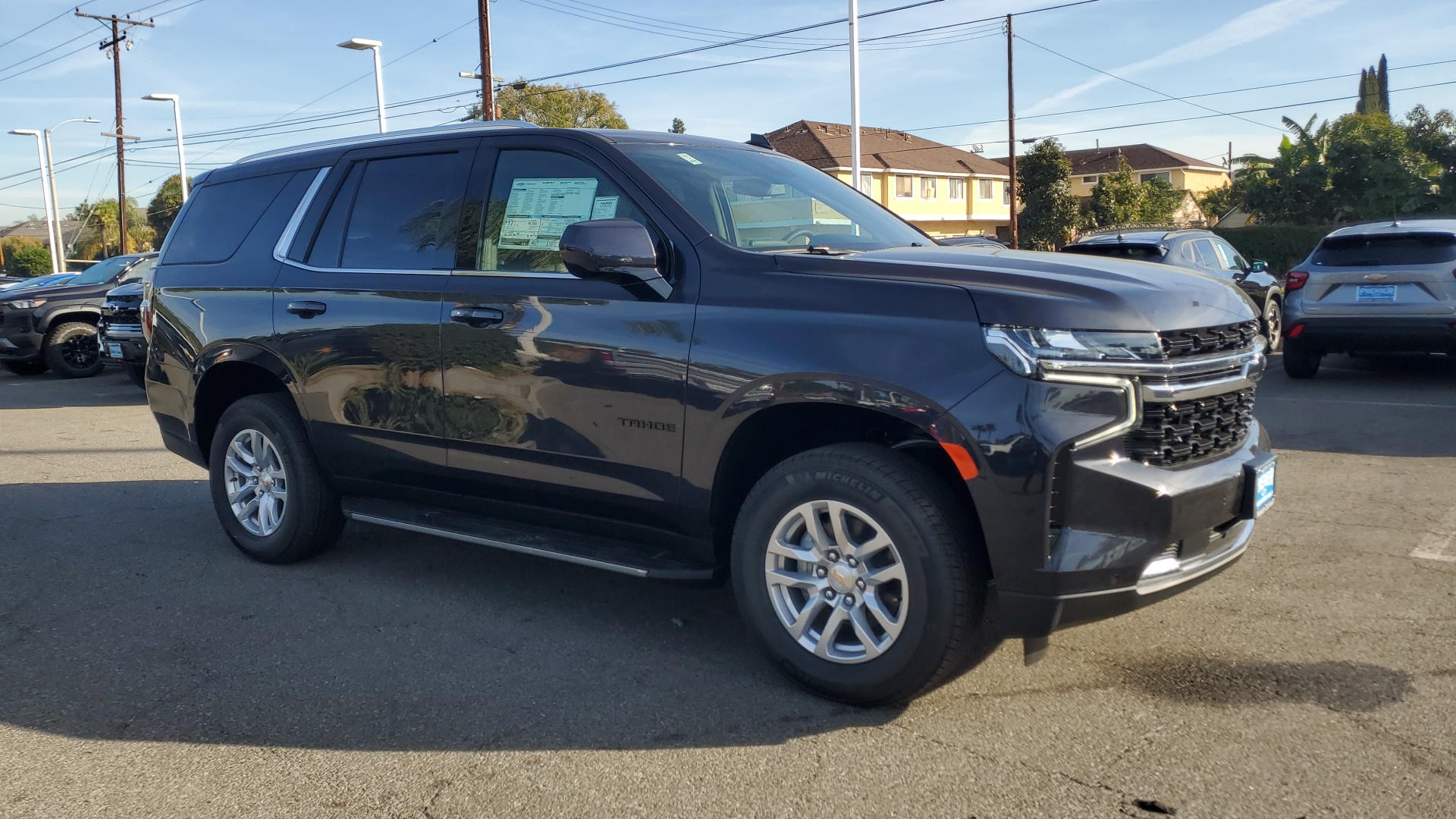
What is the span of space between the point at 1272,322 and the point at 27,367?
1746 cm

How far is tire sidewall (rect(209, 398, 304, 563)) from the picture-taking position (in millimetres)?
5145

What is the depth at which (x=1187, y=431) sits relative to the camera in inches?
131

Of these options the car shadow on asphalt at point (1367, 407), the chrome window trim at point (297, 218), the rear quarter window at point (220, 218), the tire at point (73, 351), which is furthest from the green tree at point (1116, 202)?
the chrome window trim at point (297, 218)

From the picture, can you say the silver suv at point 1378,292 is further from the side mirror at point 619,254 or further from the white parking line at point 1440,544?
the side mirror at point 619,254

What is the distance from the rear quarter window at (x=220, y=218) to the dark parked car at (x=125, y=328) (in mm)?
6966

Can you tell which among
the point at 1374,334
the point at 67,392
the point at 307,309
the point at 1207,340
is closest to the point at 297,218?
the point at 307,309

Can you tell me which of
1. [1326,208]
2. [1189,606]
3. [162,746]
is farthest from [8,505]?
[1326,208]

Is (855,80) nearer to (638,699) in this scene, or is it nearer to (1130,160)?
(638,699)

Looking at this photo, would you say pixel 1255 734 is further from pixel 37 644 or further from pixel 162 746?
pixel 37 644

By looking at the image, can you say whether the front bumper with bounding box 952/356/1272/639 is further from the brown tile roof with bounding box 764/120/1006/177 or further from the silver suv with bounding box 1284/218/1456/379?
the brown tile roof with bounding box 764/120/1006/177

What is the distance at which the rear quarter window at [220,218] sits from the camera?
5441 mm

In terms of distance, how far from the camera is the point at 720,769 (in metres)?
3.19

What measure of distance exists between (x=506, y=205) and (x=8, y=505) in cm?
455

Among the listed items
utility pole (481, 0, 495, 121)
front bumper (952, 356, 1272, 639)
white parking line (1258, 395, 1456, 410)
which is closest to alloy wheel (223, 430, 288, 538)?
front bumper (952, 356, 1272, 639)
